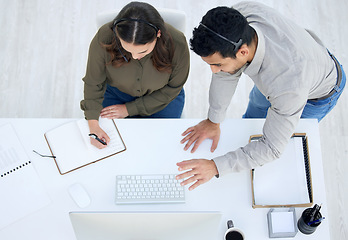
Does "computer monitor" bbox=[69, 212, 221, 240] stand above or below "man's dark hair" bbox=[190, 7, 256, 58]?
below

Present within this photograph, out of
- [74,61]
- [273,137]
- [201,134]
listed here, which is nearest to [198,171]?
[201,134]

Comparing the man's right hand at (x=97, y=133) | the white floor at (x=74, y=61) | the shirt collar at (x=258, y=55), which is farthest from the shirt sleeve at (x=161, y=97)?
the white floor at (x=74, y=61)

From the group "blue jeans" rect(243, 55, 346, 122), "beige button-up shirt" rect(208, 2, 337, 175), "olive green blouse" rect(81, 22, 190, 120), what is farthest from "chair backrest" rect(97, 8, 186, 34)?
"blue jeans" rect(243, 55, 346, 122)

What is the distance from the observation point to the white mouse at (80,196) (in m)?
1.42

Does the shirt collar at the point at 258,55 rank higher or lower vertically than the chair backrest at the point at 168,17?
lower

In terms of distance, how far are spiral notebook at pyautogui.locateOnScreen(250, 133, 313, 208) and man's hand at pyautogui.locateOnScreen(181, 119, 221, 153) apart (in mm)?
229

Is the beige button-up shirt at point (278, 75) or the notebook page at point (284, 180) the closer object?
the beige button-up shirt at point (278, 75)

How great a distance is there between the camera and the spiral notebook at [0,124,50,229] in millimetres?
1406

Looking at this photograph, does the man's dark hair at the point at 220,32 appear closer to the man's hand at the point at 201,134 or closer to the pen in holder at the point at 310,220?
the man's hand at the point at 201,134

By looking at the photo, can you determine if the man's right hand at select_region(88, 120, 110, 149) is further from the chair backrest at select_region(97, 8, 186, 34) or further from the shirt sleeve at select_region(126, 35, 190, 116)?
the chair backrest at select_region(97, 8, 186, 34)

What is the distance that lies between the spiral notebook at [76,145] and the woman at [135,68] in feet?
0.12

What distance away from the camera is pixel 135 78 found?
5.33 feet


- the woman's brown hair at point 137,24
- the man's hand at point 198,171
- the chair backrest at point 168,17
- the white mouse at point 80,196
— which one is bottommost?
the white mouse at point 80,196

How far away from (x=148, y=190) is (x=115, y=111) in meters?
0.53
